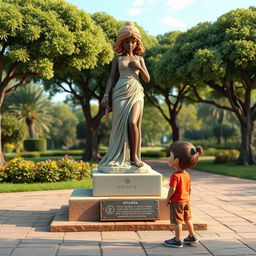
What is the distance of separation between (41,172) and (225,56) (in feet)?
34.2

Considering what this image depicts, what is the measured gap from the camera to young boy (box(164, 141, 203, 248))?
4566mm

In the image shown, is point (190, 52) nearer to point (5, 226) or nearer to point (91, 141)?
point (91, 141)

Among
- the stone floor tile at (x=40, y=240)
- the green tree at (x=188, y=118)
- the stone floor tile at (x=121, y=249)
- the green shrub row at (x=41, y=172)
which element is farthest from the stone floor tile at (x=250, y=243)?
the green tree at (x=188, y=118)

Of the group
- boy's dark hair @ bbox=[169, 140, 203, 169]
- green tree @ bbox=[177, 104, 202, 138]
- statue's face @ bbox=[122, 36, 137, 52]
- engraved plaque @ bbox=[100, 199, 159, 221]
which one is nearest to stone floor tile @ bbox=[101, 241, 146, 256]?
engraved plaque @ bbox=[100, 199, 159, 221]

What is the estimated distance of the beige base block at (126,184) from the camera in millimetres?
5703

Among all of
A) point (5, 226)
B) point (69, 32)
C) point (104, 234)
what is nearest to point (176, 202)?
point (104, 234)

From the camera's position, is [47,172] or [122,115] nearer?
[122,115]

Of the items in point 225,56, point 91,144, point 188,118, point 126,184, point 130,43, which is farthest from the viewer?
point 188,118

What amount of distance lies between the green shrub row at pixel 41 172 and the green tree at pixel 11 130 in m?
11.0

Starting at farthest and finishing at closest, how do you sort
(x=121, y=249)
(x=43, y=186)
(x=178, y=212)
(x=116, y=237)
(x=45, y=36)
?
(x=45, y=36) → (x=43, y=186) → (x=116, y=237) → (x=178, y=212) → (x=121, y=249)

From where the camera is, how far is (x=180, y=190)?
15.1 ft

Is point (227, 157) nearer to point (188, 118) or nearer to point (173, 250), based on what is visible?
point (173, 250)

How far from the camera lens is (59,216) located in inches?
235

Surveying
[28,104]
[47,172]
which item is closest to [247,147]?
[47,172]
